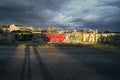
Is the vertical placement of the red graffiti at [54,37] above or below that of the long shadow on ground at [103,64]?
above

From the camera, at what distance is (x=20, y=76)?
26.0 ft

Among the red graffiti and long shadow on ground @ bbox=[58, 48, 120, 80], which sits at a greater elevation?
the red graffiti

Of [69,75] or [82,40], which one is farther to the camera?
[82,40]

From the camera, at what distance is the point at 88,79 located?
7641 mm

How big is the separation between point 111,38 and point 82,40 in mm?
7850

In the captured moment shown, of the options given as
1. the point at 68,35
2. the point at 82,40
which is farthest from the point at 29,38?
the point at 82,40

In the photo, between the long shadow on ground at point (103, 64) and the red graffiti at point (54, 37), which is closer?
the long shadow on ground at point (103, 64)

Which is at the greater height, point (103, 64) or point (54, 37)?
point (54, 37)

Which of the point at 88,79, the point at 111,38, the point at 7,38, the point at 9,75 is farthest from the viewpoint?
the point at 111,38

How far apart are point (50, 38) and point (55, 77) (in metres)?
35.9

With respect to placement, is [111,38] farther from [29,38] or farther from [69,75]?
[69,75]

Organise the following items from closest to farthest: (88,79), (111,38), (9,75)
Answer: (88,79)
(9,75)
(111,38)

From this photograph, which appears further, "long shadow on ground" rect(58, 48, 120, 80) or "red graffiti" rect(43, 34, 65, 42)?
"red graffiti" rect(43, 34, 65, 42)

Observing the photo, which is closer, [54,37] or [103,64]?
[103,64]
